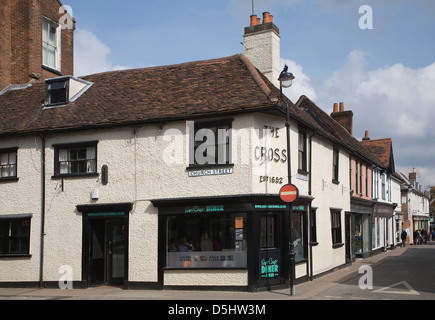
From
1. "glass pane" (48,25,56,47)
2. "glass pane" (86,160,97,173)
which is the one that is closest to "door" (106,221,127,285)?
"glass pane" (86,160,97,173)

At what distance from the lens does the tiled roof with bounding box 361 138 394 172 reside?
1478 inches

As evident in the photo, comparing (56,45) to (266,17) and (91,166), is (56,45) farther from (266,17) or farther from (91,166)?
(266,17)

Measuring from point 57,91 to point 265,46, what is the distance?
8644 millimetres

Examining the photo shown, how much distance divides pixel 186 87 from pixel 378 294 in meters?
9.32

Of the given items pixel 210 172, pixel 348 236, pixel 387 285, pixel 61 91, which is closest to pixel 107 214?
pixel 210 172

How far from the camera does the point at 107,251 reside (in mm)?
17516

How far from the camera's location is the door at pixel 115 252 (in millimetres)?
17328

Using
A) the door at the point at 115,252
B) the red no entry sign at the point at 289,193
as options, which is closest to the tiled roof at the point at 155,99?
the red no entry sign at the point at 289,193

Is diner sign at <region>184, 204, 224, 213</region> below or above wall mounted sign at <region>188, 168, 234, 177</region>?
below

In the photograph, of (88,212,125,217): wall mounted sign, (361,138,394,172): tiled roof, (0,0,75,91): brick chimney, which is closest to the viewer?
(88,212,125,217): wall mounted sign

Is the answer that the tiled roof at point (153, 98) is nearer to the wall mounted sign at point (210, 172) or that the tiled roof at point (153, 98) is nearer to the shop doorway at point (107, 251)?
the wall mounted sign at point (210, 172)

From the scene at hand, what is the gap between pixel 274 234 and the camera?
53.2ft

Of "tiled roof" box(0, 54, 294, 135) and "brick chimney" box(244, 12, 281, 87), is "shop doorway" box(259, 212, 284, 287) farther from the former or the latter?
"brick chimney" box(244, 12, 281, 87)
